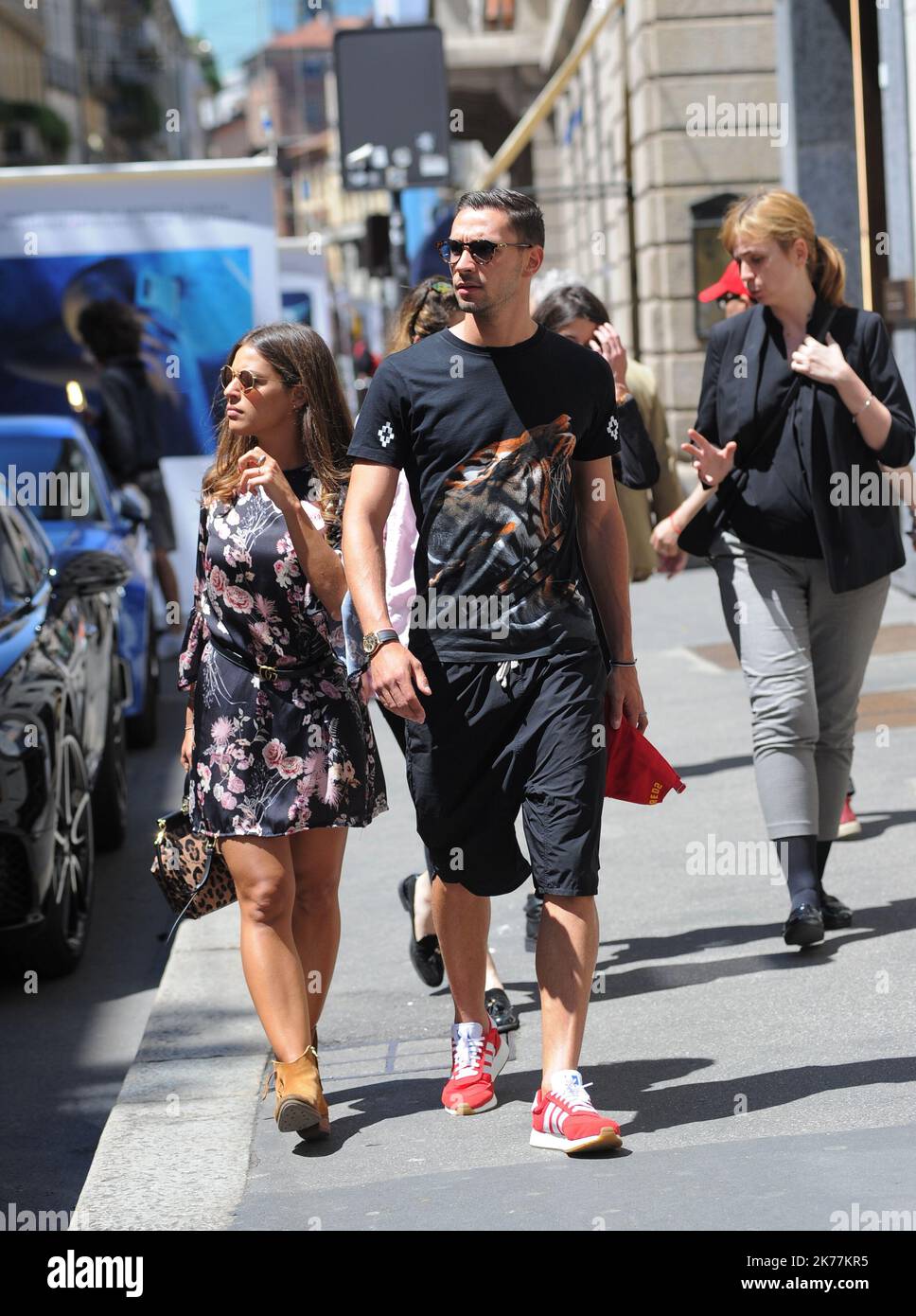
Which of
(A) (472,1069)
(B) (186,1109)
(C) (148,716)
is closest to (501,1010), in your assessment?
(A) (472,1069)

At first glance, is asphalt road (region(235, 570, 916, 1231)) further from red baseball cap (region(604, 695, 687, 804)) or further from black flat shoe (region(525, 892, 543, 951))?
red baseball cap (region(604, 695, 687, 804))

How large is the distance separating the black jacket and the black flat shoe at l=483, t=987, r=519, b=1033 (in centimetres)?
143

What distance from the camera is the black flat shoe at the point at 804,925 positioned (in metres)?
5.36

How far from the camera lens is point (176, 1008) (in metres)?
5.74

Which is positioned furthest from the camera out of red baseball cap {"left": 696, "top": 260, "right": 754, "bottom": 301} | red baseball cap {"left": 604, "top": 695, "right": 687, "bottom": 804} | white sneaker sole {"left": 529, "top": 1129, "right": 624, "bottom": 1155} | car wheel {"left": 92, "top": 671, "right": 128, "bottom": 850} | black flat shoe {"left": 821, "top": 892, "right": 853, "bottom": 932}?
car wheel {"left": 92, "top": 671, "right": 128, "bottom": 850}

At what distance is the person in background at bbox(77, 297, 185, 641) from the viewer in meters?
13.2

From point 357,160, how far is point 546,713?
12.0 meters

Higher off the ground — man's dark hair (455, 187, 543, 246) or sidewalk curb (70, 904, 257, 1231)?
man's dark hair (455, 187, 543, 246)

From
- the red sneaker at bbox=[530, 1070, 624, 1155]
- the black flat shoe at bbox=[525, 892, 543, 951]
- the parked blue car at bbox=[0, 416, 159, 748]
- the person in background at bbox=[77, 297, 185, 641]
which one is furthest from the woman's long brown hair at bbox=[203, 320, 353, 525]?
the person in background at bbox=[77, 297, 185, 641]

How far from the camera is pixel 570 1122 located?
4.06 metres

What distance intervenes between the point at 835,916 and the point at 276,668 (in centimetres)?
209

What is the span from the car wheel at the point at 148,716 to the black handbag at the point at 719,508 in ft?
17.7

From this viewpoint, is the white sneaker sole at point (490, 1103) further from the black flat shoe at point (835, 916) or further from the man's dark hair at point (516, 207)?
the man's dark hair at point (516, 207)

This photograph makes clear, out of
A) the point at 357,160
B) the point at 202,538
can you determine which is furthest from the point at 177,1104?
the point at 357,160
